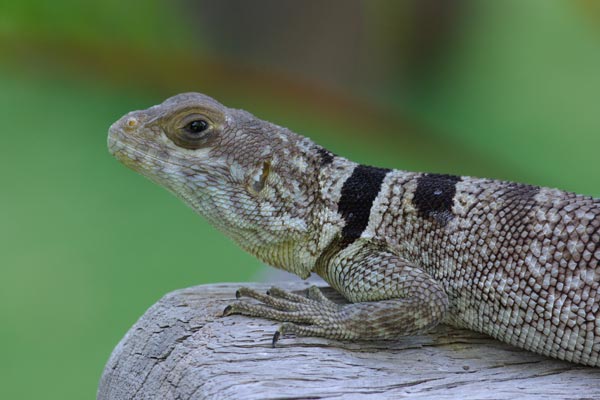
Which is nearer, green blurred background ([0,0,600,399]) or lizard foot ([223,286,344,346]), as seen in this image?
lizard foot ([223,286,344,346])

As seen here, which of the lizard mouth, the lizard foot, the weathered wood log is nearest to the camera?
the weathered wood log

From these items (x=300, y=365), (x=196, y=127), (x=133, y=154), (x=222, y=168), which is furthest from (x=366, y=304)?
(x=133, y=154)

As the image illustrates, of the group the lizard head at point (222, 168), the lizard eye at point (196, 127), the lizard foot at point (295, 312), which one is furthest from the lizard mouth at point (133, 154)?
the lizard foot at point (295, 312)

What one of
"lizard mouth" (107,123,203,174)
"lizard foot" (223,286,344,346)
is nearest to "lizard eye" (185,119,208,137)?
"lizard mouth" (107,123,203,174)

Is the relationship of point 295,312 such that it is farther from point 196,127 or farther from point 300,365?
point 196,127

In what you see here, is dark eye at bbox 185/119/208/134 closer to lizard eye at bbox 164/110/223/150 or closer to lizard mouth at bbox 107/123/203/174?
lizard eye at bbox 164/110/223/150

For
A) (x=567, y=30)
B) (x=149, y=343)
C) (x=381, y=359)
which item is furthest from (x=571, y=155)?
(x=149, y=343)
